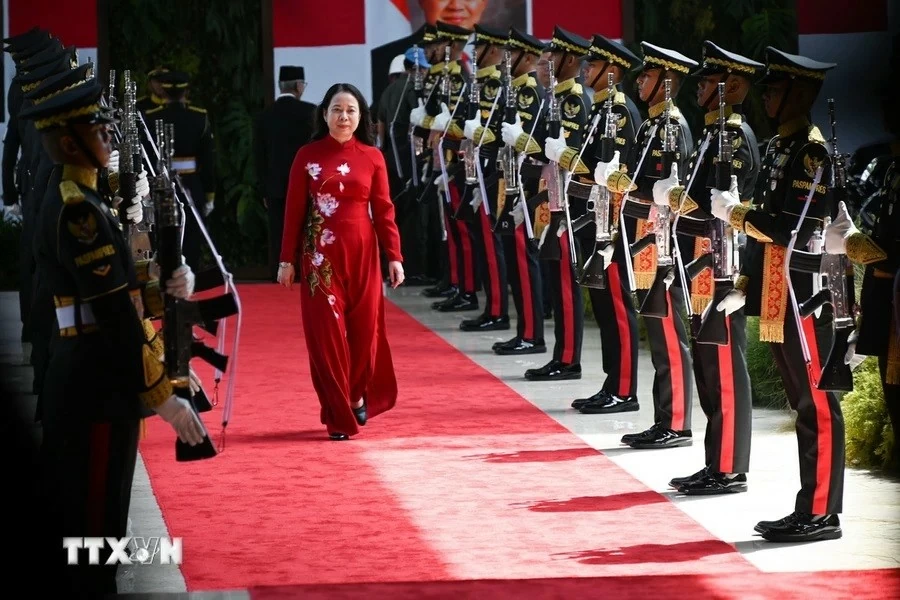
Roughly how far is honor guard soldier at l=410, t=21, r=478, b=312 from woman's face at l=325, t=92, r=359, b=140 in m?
3.08

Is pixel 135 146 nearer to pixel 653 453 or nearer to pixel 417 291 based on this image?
pixel 653 453

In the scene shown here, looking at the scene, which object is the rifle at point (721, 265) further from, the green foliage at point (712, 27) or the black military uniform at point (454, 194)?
the green foliage at point (712, 27)

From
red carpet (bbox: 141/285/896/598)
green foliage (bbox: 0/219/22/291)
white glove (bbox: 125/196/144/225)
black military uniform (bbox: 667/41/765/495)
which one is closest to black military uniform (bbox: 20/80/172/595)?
red carpet (bbox: 141/285/896/598)

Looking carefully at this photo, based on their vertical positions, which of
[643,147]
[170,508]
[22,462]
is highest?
[643,147]

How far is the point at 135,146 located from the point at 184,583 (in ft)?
7.14

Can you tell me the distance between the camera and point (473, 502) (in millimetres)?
5730

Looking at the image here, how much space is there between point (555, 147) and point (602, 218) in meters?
0.72

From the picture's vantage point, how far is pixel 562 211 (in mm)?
7836

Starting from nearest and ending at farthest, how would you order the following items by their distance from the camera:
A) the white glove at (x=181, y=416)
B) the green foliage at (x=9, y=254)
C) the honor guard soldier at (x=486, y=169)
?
the white glove at (x=181, y=416)
the honor guard soldier at (x=486, y=169)
the green foliage at (x=9, y=254)

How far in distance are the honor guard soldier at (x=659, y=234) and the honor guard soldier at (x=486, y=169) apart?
2.30 m

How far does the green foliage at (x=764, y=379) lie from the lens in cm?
756

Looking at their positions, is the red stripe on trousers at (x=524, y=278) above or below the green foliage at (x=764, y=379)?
above

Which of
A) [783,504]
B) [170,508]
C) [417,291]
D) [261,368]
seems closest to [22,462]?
[170,508]

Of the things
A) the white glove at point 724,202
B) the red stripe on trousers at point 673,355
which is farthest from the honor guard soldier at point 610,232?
the white glove at point 724,202
